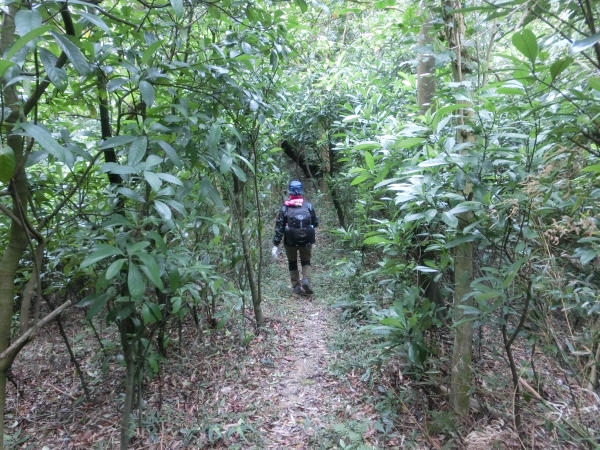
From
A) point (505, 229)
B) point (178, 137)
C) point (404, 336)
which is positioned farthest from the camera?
point (404, 336)

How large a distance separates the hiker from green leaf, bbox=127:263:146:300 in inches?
172

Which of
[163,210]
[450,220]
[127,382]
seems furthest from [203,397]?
[450,220]

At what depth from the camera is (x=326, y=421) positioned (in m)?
3.00

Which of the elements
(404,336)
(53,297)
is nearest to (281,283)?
(53,297)

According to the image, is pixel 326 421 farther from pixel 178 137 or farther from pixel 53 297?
pixel 53 297

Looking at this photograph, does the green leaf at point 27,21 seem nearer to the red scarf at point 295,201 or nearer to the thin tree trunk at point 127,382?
the thin tree trunk at point 127,382

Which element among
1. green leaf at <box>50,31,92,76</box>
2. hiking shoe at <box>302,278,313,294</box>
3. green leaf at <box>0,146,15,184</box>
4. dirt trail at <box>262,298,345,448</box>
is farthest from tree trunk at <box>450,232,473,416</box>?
hiking shoe at <box>302,278,313,294</box>

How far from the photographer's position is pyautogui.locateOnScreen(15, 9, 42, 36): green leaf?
1.14 meters

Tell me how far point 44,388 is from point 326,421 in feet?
9.34

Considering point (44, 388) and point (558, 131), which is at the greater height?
point (558, 131)

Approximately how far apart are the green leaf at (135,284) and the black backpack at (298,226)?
172 inches

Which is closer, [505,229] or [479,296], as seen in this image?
[479,296]

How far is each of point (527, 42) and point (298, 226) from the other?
486cm

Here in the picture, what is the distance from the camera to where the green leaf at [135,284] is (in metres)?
1.67
